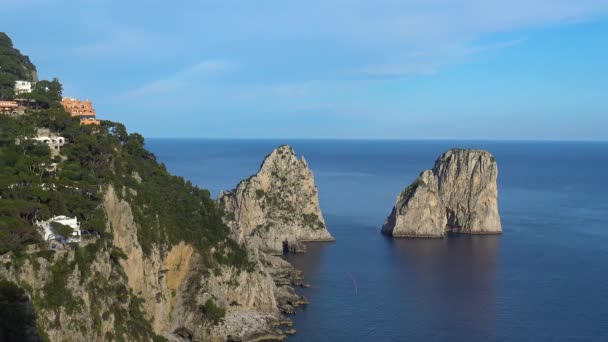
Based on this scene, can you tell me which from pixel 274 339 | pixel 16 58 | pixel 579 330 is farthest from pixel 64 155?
pixel 579 330

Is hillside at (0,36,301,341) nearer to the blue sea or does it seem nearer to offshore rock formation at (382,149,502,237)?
the blue sea

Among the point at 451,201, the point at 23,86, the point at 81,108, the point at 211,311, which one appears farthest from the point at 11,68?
the point at 451,201

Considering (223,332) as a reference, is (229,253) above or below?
above

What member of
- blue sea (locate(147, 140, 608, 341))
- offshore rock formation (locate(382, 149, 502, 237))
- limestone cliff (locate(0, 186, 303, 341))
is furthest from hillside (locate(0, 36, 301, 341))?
offshore rock formation (locate(382, 149, 502, 237))

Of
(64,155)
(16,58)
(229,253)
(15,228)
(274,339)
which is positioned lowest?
(274,339)

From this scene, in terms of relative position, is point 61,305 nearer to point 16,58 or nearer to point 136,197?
point 136,197

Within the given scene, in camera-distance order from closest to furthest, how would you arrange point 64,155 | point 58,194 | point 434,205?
1. point 58,194
2. point 64,155
3. point 434,205

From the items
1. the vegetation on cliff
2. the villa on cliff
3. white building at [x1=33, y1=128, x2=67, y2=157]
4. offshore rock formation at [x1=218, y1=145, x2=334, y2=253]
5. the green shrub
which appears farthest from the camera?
offshore rock formation at [x1=218, y1=145, x2=334, y2=253]
